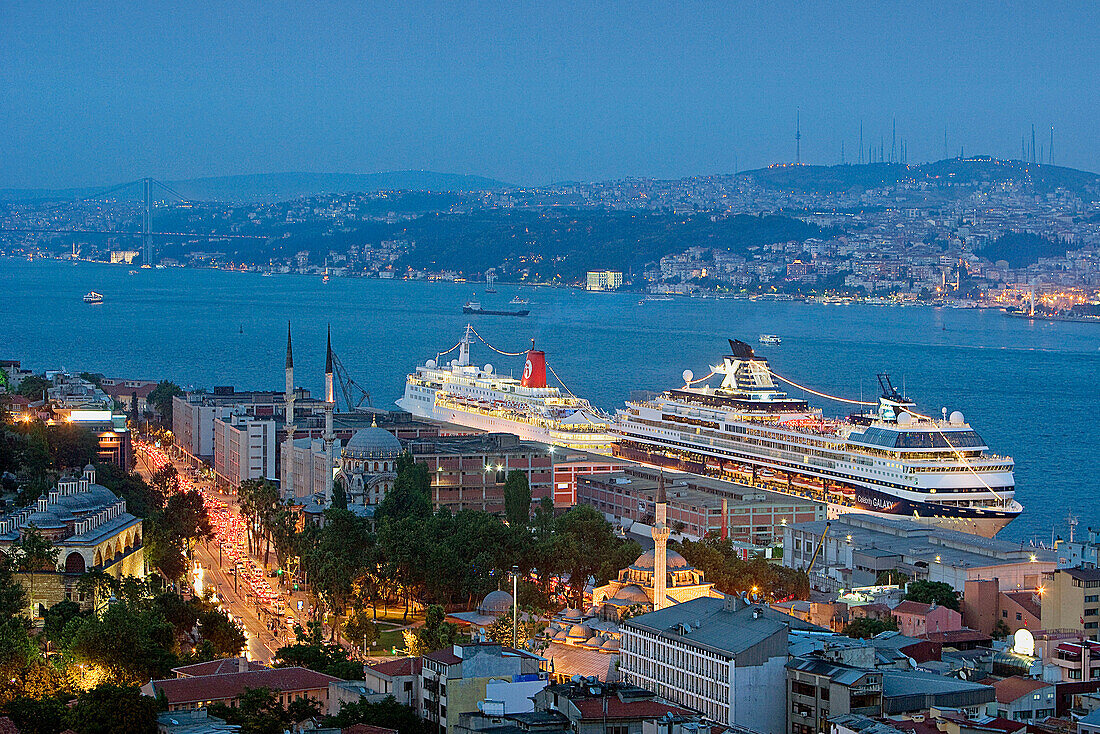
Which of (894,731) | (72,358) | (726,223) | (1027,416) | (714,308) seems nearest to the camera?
(894,731)

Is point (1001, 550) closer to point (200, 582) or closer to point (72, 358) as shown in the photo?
point (200, 582)

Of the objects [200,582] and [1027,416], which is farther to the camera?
[1027,416]

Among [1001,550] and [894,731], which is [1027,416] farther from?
[894,731]

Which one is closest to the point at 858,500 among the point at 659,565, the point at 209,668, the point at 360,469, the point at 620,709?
the point at 360,469

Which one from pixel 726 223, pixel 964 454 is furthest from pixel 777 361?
pixel 726 223

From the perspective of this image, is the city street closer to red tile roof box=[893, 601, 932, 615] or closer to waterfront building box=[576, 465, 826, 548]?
waterfront building box=[576, 465, 826, 548]

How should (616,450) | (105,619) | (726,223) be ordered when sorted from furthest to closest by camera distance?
1. (726,223)
2. (616,450)
3. (105,619)

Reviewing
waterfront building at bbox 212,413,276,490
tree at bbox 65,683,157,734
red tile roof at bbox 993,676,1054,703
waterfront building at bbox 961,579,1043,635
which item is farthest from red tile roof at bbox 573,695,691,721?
waterfront building at bbox 212,413,276,490

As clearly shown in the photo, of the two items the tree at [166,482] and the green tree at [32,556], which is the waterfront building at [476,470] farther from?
the green tree at [32,556]
